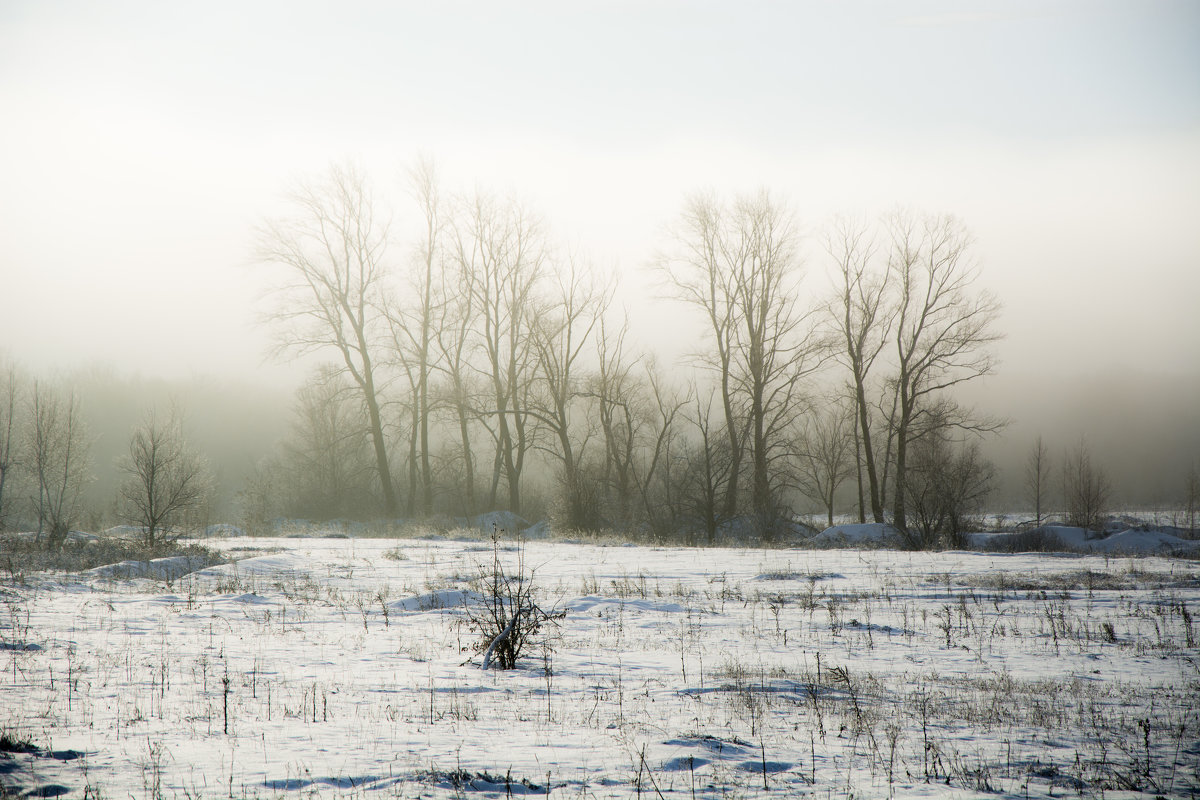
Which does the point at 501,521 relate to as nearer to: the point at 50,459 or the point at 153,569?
the point at 153,569

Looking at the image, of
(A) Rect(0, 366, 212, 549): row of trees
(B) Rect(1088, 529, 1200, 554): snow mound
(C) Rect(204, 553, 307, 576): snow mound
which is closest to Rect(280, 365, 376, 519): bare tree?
(A) Rect(0, 366, 212, 549): row of trees

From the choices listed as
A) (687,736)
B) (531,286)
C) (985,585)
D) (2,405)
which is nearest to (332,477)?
(2,405)

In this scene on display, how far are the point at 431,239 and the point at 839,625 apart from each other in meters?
32.2

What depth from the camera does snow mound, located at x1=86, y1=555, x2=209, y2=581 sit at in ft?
45.3

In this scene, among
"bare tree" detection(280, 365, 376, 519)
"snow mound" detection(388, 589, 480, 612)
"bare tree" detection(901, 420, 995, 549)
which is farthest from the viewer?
"bare tree" detection(280, 365, 376, 519)

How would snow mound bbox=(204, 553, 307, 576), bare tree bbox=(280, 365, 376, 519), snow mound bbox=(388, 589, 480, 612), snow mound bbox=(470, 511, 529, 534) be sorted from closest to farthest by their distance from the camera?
snow mound bbox=(388, 589, 480, 612)
snow mound bbox=(204, 553, 307, 576)
snow mound bbox=(470, 511, 529, 534)
bare tree bbox=(280, 365, 376, 519)

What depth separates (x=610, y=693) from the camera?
6578 millimetres

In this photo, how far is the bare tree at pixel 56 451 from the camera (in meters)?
31.8

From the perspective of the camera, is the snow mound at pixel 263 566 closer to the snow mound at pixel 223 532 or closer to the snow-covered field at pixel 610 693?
the snow-covered field at pixel 610 693

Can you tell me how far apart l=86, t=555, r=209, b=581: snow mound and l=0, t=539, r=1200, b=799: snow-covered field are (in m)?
0.64

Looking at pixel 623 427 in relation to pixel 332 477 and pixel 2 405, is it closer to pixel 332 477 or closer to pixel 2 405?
pixel 332 477

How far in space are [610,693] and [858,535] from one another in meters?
24.2

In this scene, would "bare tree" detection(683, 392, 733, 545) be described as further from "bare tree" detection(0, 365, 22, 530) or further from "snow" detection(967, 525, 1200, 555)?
"bare tree" detection(0, 365, 22, 530)

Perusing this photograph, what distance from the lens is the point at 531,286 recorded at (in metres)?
37.7
